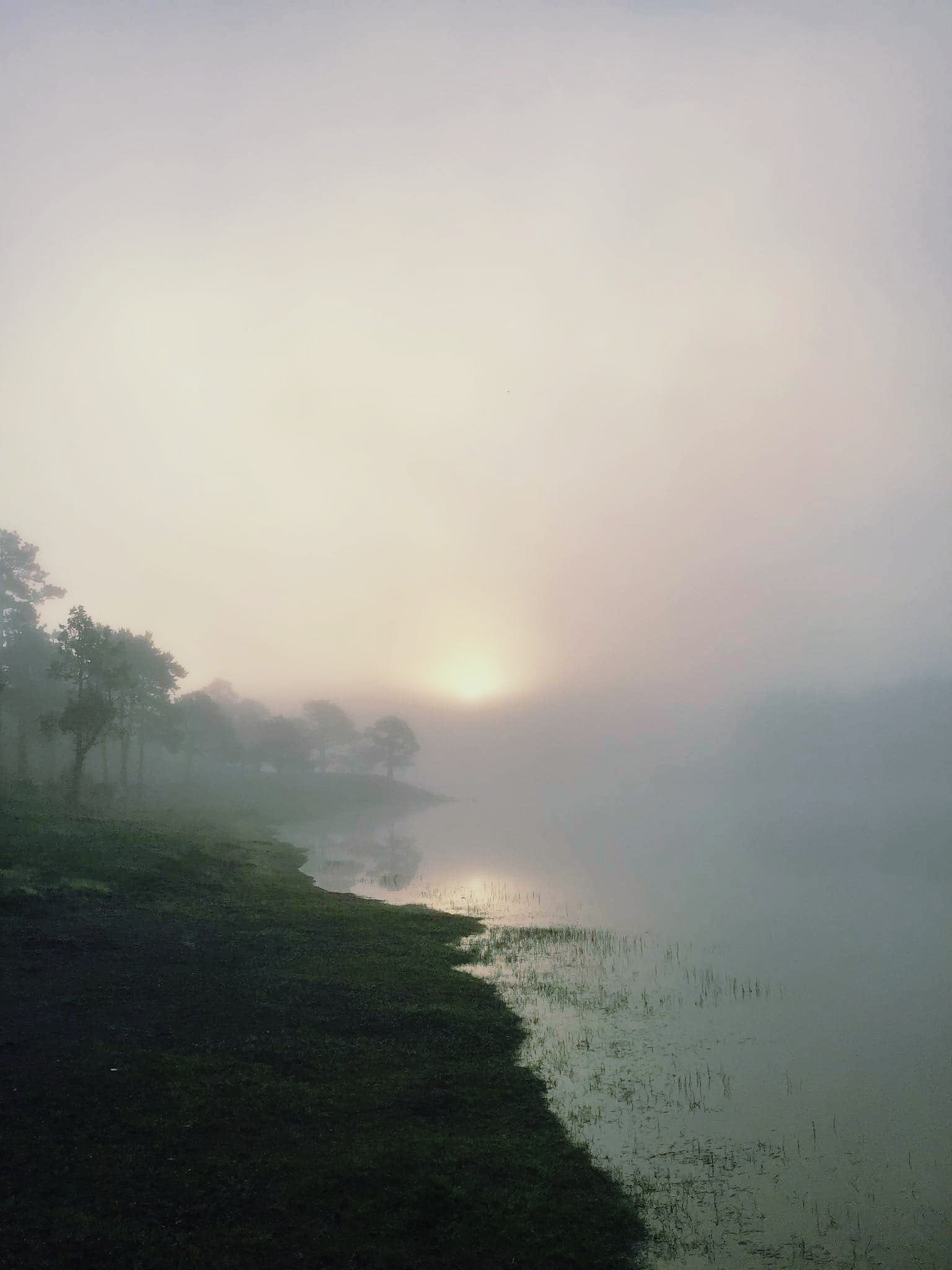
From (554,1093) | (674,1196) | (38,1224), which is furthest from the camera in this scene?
(554,1093)

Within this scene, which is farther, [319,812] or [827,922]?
[319,812]

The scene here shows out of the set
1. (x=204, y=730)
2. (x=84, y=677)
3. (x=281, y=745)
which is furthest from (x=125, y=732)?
(x=281, y=745)

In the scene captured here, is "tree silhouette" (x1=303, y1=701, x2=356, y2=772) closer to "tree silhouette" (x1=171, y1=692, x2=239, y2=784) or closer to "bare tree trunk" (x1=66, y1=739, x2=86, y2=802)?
"tree silhouette" (x1=171, y1=692, x2=239, y2=784)

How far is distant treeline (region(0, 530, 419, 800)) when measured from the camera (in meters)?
61.8

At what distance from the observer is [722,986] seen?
29.9 metres

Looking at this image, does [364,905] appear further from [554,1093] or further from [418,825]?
[418,825]

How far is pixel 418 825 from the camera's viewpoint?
123500mm

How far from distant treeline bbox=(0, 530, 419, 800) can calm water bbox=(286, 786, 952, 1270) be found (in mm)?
24228

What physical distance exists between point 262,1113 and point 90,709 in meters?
51.1

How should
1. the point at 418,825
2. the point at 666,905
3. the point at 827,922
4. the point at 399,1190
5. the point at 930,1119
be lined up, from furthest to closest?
1. the point at 418,825
2. the point at 666,905
3. the point at 827,922
4. the point at 930,1119
5. the point at 399,1190

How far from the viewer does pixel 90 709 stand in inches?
2352

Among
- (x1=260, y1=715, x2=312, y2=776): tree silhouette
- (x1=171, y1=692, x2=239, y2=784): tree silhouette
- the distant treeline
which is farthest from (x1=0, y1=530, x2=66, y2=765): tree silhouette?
(x1=260, y1=715, x2=312, y2=776): tree silhouette

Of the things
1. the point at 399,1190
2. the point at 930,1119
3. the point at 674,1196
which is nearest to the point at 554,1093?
the point at 674,1196

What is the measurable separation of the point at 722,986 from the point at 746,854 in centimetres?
5004
